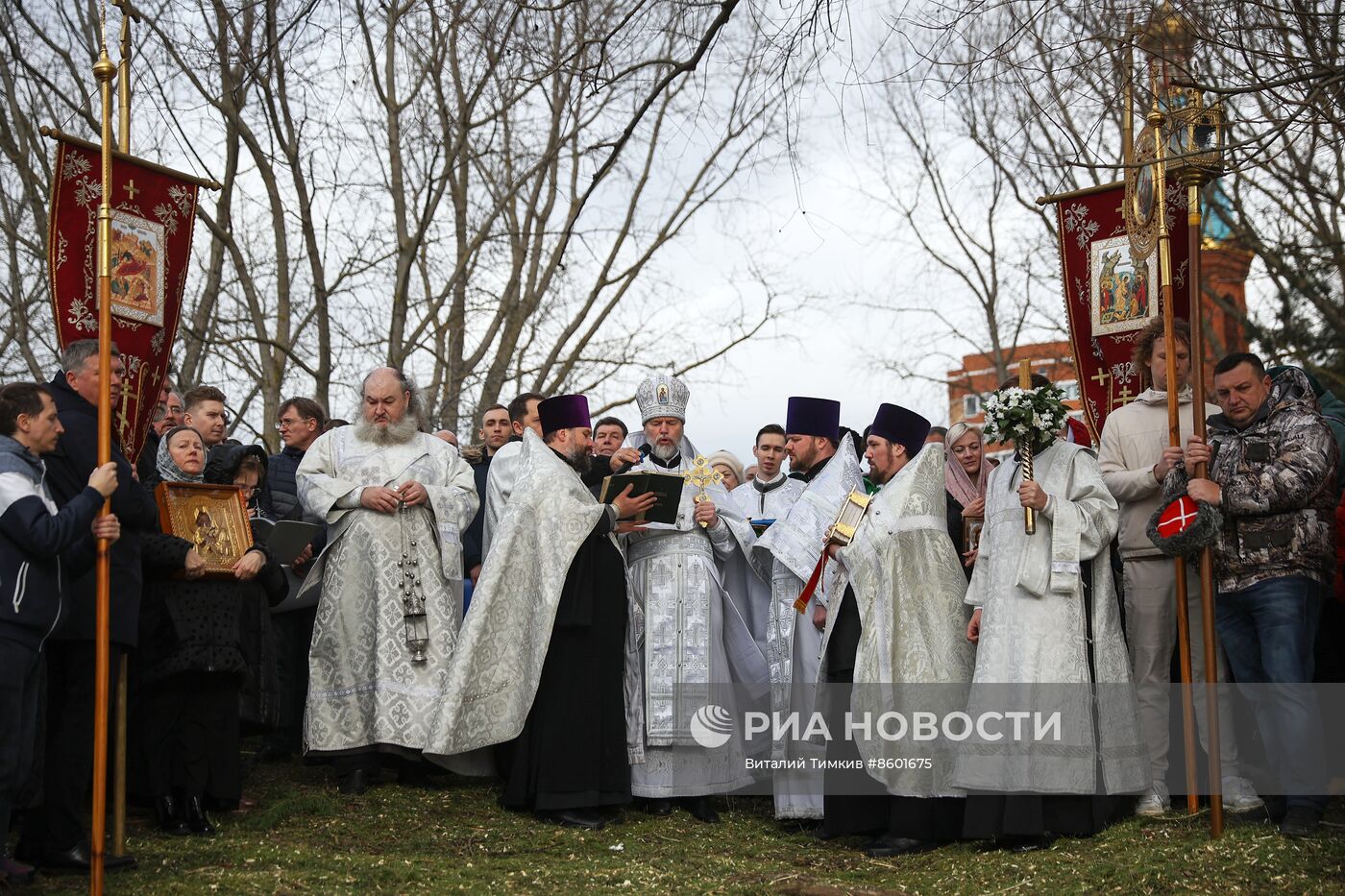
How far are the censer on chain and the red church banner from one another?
1.54 metres

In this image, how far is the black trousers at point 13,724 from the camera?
5.88m

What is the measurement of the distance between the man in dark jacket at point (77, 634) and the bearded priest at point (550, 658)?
6.41 ft

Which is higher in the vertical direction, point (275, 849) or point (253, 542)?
point (253, 542)

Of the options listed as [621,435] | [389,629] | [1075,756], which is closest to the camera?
[1075,756]

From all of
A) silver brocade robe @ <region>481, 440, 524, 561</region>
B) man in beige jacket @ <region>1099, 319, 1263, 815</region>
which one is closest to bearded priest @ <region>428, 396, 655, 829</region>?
silver brocade robe @ <region>481, 440, 524, 561</region>

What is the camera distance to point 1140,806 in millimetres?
7480

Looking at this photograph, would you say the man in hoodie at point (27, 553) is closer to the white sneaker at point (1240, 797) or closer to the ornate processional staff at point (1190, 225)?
the ornate processional staff at point (1190, 225)

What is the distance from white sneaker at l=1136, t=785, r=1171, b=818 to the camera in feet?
24.3

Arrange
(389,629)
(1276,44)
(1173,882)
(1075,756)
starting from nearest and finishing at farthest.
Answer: (1173,882)
(1276,44)
(1075,756)
(389,629)

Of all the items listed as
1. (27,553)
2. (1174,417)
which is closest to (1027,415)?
(1174,417)

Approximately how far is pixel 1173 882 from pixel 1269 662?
4.27 ft

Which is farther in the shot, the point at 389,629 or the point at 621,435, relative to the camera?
the point at 621,435

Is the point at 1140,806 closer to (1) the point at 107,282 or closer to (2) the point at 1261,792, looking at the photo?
(2) the point at 1261,792

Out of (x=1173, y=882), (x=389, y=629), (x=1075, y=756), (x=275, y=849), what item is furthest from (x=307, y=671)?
(x=1173, y=882)
